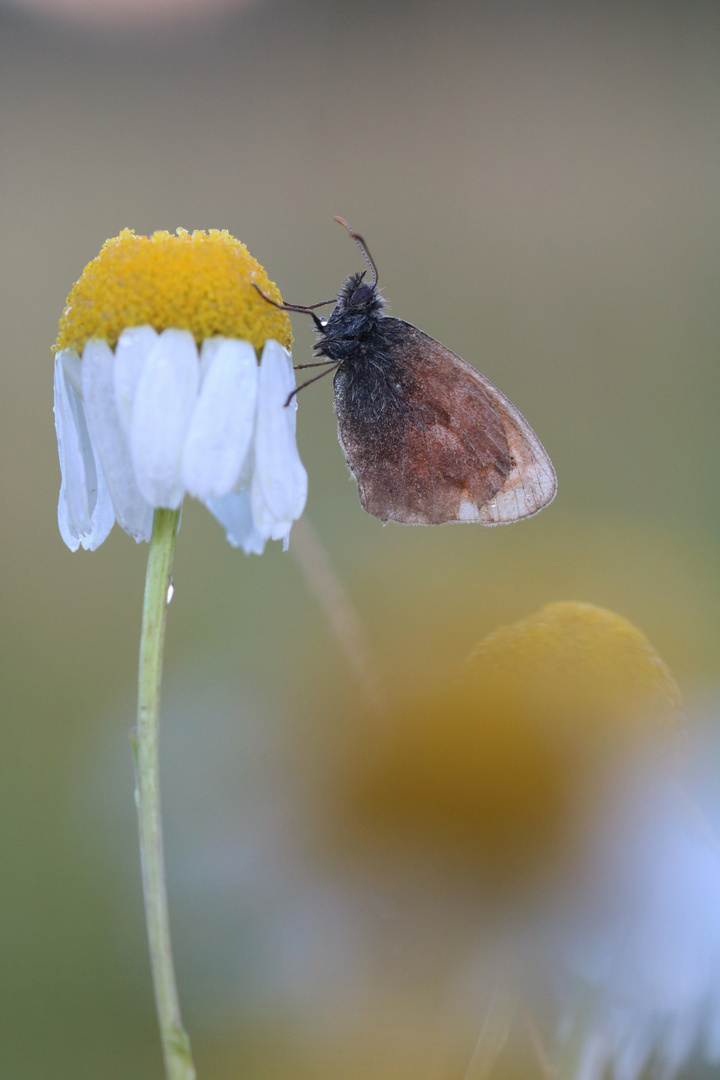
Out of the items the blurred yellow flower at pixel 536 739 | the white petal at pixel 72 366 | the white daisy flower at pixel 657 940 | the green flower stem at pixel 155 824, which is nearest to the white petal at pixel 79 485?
the white petal at pixel 72 366

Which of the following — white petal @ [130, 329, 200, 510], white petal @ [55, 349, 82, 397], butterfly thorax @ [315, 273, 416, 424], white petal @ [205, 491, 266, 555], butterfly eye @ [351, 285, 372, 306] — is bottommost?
white petal @ [205, 491, 266, 555]

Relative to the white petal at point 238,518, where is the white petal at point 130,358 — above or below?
above

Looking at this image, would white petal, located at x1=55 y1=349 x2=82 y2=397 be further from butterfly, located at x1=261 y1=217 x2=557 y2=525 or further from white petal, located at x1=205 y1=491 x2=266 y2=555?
butterfly, located at x1=261 y1=217 x2=557 y2=525

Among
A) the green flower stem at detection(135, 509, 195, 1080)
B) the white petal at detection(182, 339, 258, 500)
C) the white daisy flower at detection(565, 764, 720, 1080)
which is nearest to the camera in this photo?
the green flower stem at detection(135, 509, 195, 1080)

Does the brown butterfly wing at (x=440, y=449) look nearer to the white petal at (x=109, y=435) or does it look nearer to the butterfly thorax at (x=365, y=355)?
the butterfly thorax at (x=365, y=355)

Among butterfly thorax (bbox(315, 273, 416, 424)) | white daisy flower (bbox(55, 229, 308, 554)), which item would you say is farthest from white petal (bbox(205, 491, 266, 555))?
butterfly thorax (bbox(315, 273, 416, 424))

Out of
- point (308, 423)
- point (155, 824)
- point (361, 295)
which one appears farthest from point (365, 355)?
point (308, 423)

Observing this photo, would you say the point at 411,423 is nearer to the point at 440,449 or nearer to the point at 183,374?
the point at 440,449
